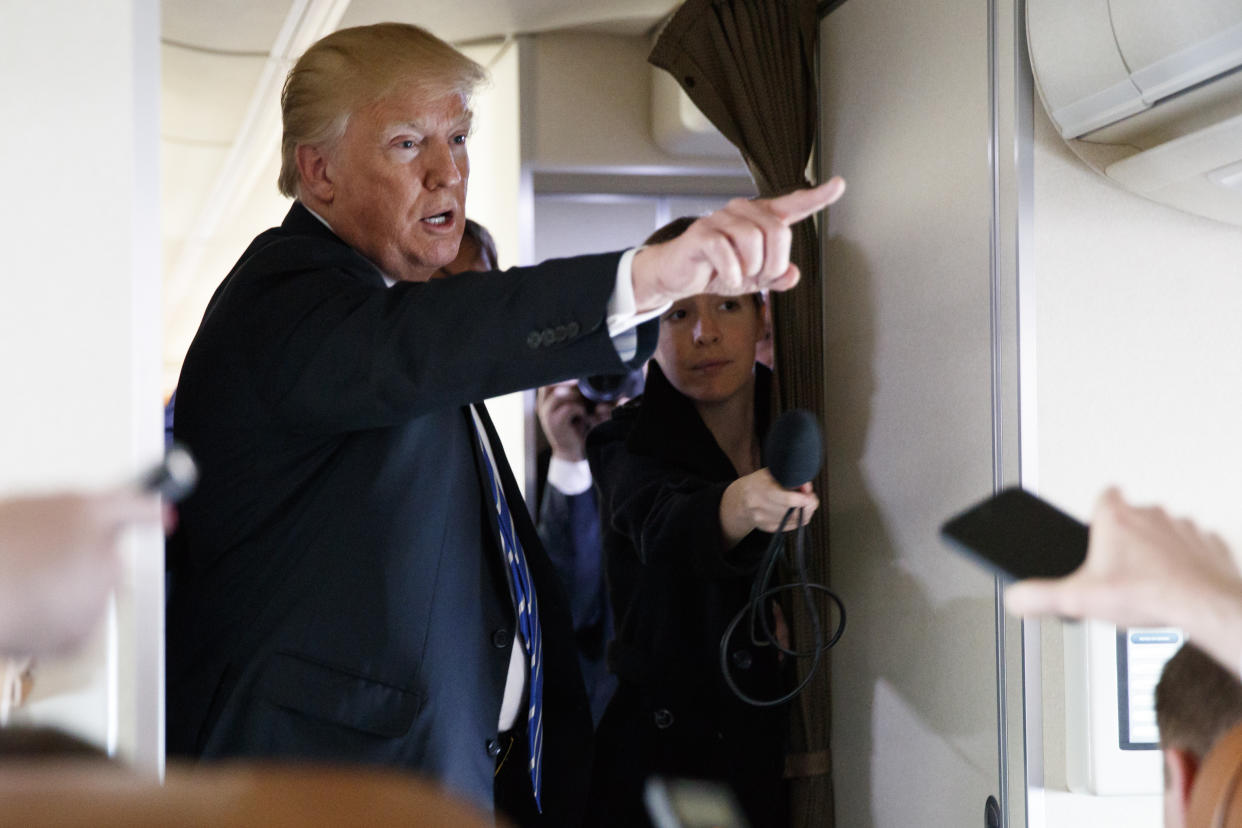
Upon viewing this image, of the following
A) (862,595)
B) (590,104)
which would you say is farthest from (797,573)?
(590,104)

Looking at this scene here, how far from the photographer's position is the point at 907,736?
204 cm

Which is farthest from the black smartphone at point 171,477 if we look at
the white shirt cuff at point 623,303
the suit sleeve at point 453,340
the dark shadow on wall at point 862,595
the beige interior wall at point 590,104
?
the beige interior wall at point 590,104

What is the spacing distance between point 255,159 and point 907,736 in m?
4.09

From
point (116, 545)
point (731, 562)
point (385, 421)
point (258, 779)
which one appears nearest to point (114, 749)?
point (385, 421)

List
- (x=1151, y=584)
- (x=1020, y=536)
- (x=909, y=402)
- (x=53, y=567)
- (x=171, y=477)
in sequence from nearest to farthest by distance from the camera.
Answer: (x=53, y=567) < (x=1151, y=584) < (x=171, y=477) < (x=1020, y=536) < (x=909, y=402)

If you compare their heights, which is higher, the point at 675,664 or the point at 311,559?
the point at 311,559

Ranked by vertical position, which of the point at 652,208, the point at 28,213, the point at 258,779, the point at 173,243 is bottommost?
the point at 258,779

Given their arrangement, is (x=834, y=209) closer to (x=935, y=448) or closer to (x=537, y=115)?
(x=935, y=448)

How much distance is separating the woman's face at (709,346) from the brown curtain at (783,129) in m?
0.08

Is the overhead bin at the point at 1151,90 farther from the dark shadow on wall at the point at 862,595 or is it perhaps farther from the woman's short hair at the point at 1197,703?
the woman's short hair at the point at 1197,703

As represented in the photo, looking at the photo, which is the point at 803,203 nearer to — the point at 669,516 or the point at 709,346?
the point at 669,516

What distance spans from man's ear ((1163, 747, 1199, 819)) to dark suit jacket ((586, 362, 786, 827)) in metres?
1.22

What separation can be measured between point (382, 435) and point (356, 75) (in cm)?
50

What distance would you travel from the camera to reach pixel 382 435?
4.99 feet
